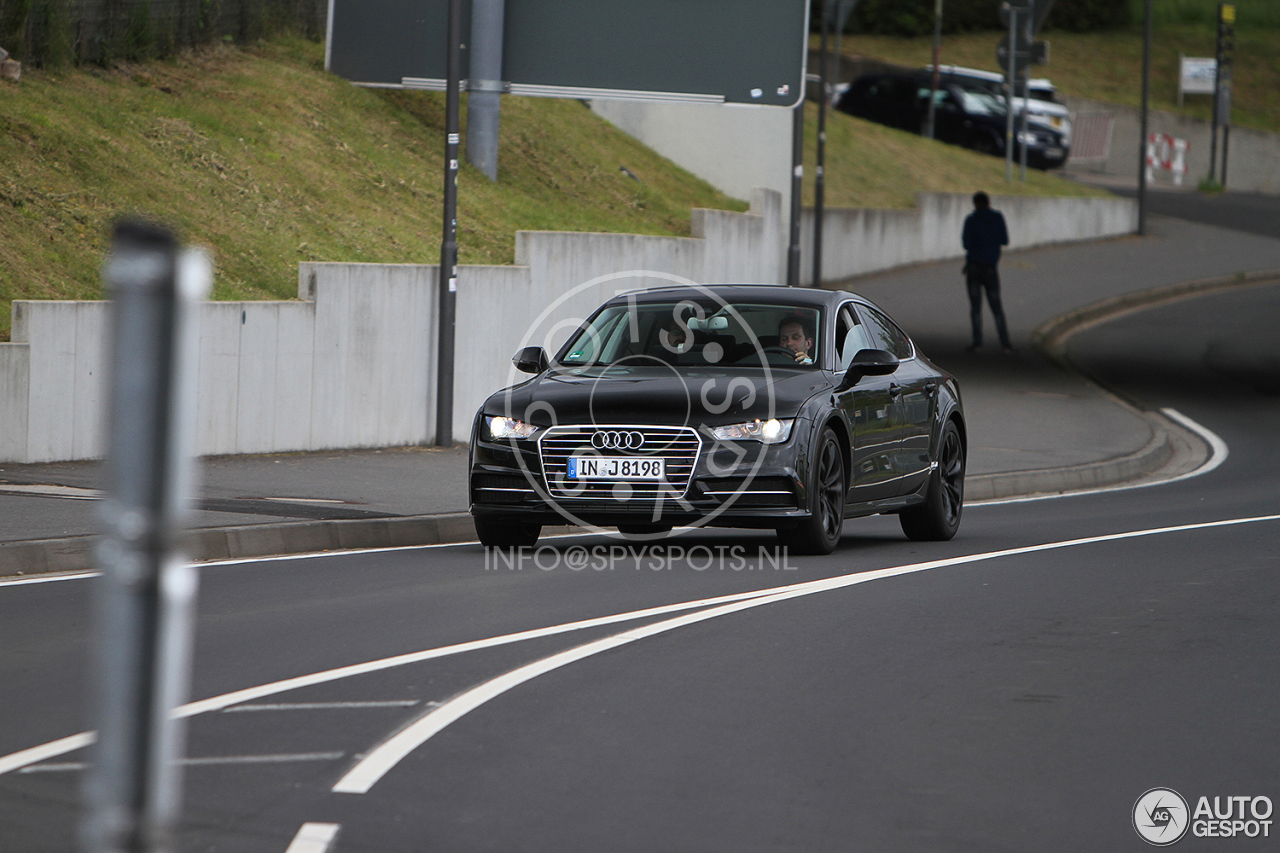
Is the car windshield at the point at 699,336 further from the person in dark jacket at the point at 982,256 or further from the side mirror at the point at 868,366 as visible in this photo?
the person in dark jacket at the point at 982,256

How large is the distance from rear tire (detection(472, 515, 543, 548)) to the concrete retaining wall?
4293mm

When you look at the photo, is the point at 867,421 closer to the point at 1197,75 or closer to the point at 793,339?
the point at 793,339

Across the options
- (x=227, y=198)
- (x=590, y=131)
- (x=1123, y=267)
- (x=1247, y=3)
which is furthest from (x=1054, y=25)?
(x=227, y=198)

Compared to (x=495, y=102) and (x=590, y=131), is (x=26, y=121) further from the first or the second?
(x=590, y=131)

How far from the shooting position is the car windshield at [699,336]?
11.8 meters

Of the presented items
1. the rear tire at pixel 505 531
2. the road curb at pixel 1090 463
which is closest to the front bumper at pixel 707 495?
the rear tire at pixel 505 531

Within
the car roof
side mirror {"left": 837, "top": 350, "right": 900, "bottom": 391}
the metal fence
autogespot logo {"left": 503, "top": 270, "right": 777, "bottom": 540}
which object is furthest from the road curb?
the metal fence

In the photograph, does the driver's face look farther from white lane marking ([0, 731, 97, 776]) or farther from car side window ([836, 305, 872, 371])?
white lane marking ([0, 731, 97, 776])

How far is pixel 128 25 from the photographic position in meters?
21.3

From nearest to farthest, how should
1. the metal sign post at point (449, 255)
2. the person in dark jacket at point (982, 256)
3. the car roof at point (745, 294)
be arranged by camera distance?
the car roof at point (745, 294), the metal sign post at point (449, 255), the person in dark jacket at point (982, 256)

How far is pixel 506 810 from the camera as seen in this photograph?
5523 millimetres

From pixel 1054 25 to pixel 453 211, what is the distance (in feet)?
195

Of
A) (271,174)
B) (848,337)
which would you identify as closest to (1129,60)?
(271,174)

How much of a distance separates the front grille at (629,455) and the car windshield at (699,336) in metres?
0.98
